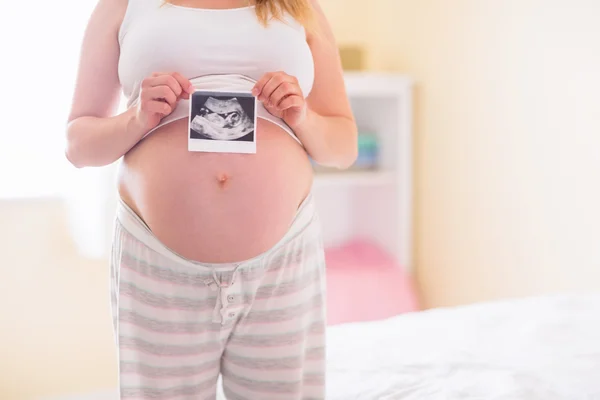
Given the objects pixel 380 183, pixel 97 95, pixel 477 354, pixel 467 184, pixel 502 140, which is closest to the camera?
pixel 97 95

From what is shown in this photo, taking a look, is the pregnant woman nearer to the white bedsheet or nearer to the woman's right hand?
the woman's right hand

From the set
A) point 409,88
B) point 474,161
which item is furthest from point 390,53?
point 474,161

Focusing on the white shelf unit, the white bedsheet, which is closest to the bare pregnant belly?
the white bedsheet

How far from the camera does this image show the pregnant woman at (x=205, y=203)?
856 millimetres

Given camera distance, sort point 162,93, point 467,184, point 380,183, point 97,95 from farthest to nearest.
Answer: point 380,183 < point 467,184 < point 97,95 < point 162,93

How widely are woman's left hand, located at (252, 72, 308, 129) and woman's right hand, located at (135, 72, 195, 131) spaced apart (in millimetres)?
85

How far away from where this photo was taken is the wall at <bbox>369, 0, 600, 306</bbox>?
163 cm

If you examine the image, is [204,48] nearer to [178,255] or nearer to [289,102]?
[289,102]

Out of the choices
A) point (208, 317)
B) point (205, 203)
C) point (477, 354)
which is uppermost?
point (205, 203)

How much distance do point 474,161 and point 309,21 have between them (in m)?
1.20

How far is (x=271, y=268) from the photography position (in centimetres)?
88

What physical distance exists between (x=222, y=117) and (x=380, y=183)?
1.58m

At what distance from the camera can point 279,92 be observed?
838 mm

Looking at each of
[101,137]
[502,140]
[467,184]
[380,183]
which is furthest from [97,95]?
[380,183]
